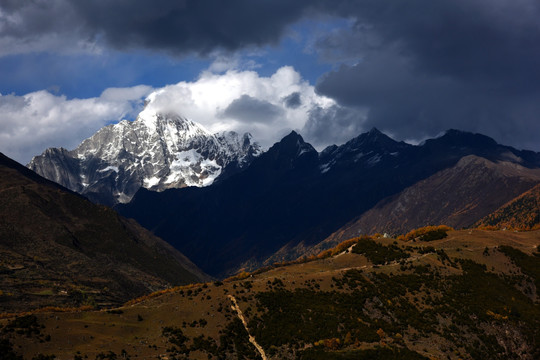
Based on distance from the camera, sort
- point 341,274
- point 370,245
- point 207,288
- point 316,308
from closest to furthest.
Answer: point 316,308, point 207,288, point 341,274, point 370,245

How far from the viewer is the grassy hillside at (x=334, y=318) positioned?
93.0m

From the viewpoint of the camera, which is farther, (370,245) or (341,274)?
(370,245)

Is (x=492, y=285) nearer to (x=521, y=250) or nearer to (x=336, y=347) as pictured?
(x=521, y=250)

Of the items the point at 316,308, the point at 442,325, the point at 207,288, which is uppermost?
the point at 207,288

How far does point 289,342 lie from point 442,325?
41315 mm

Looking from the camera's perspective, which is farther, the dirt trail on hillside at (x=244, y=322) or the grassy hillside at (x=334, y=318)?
the dirt trail on hillside at (x=244, y=322)

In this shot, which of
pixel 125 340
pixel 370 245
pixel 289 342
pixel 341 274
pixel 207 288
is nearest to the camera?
pixel 125 340

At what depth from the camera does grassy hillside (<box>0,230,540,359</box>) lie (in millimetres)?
93000

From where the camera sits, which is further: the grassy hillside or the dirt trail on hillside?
the dirt trail on hillside

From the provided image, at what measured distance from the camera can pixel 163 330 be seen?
100m

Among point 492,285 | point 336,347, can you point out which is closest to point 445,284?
point 492,285

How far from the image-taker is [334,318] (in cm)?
10938

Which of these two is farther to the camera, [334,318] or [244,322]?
[334,318]

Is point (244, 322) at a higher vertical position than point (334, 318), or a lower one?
higher
